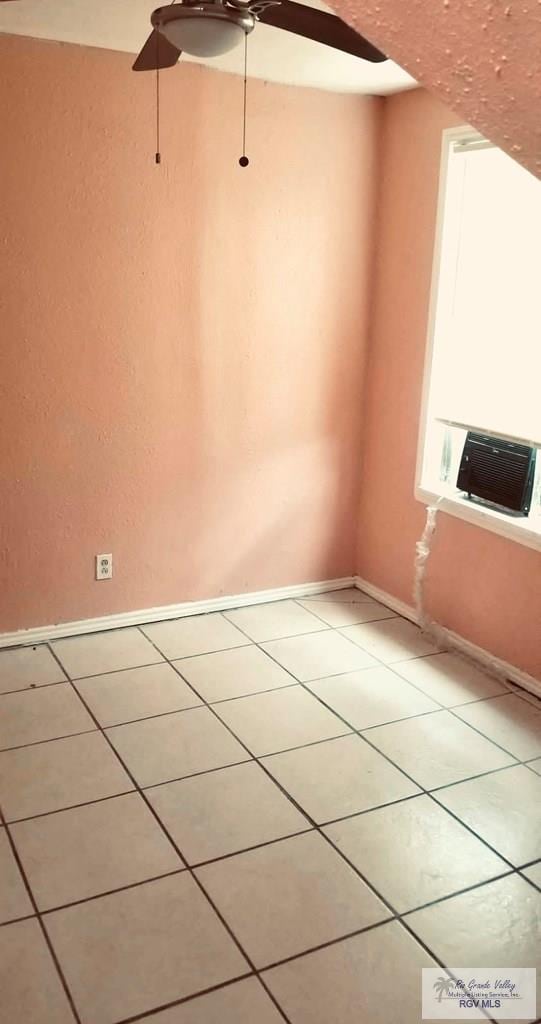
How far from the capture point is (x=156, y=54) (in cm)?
224

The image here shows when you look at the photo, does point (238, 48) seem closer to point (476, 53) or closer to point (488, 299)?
point (488, 299)

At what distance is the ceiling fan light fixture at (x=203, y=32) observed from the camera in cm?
178

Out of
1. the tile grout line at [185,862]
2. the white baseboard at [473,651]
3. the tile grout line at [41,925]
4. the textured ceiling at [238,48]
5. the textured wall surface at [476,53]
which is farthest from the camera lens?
the white baseboard at [473,651]

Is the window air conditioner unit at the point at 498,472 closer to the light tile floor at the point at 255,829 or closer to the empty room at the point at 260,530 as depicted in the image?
the empty room at the point at 260,530

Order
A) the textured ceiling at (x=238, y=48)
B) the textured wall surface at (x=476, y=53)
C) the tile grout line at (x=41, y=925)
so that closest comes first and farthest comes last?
the textured wall surface at (x=476, y=53)
the tile grout line at (x=41, y=925)
the textured ceiling at (x=238, y=48)

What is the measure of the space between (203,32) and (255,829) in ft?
6.21

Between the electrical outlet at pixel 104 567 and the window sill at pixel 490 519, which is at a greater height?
the window sill at pixel 490 519

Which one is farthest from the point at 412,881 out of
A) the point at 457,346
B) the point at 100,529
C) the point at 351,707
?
the point at 457,346

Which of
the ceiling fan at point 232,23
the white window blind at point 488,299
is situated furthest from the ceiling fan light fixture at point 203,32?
the white window blind at point 488,299

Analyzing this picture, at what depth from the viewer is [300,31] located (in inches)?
77.4

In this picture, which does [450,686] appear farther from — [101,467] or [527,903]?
[101,467]

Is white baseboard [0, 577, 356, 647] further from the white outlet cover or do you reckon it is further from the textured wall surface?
the textured wall surface

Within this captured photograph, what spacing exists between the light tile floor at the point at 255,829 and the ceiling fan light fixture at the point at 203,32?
1.87 meters

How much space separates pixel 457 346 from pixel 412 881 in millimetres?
1991
